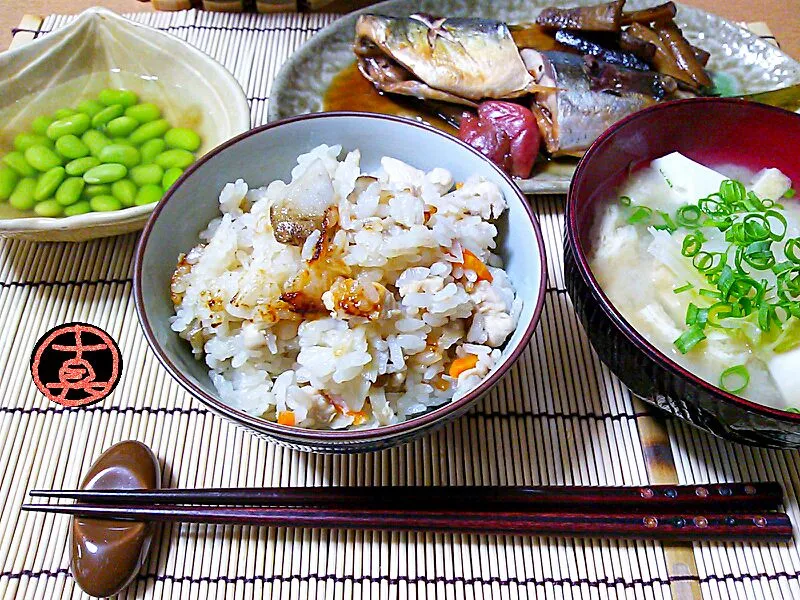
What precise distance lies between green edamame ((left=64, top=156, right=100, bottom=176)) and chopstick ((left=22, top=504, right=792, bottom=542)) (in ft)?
3.53

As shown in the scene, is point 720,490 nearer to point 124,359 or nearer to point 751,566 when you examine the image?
Answer: point 751,566

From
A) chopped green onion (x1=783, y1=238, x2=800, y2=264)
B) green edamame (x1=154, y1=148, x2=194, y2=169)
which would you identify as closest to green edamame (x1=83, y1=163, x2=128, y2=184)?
green edamame (x1=154, y1=148, x2=194, y2=169)

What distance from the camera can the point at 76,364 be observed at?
6.15 ft

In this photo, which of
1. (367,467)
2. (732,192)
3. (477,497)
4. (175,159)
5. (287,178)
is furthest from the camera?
(175,159)

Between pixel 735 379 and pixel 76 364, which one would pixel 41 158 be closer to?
pixel 76 364

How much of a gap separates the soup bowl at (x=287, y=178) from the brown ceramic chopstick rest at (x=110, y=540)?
297mm

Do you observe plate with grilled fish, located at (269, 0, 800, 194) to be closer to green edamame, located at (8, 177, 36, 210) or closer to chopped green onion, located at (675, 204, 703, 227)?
chopped green onion, located at (675, 204, 703, 227)

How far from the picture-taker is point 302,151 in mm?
1871

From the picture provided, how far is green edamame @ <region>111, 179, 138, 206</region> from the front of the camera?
6.69 feet

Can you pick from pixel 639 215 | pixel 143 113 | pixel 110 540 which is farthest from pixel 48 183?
pixel 639 215

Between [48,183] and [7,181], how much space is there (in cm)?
13

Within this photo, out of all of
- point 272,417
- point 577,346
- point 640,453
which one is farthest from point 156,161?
point 640,453

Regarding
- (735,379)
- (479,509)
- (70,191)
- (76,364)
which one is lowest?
(76,364)

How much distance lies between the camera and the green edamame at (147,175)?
209 cm
